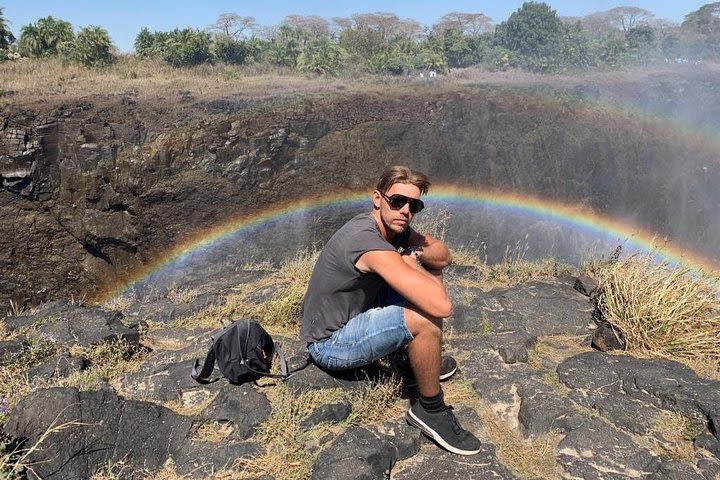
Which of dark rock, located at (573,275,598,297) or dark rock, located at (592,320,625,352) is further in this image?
dark rock, located at (573,275,598,297)

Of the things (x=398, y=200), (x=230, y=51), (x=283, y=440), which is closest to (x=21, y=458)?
(x=283, y=440)

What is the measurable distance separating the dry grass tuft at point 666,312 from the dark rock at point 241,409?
286 cm

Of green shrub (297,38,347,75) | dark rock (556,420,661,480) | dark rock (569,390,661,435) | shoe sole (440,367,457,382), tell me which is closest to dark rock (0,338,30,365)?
shoe sole (440,367,457,382)

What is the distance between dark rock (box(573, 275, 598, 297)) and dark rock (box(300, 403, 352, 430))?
326 cm

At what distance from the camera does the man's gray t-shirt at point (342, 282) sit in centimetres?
273

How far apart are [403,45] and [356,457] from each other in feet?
112

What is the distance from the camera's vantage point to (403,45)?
111 ft

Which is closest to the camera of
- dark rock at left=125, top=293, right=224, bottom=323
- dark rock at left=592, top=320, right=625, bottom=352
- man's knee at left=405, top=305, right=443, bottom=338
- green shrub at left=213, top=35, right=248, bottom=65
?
man's knee at left=405, top=305, right=443, bottom=338

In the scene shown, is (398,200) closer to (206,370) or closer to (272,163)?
(206,370)

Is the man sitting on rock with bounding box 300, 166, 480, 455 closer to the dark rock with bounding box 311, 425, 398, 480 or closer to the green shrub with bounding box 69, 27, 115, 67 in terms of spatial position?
the dark rock with bounding box 311, 425, 398, 480

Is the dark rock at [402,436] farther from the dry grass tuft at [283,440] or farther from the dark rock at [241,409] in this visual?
the dark rock at [241,409]

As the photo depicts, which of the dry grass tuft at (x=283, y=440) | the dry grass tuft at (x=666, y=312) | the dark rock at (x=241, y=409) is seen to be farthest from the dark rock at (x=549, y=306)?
the dark rock at (x=241, y=409)

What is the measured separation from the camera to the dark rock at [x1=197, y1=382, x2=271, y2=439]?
2904 mm

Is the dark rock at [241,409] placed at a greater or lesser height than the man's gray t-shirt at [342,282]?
lesser
